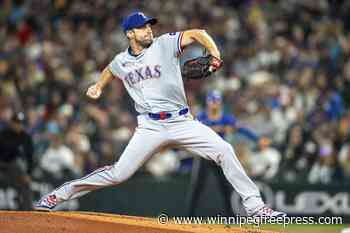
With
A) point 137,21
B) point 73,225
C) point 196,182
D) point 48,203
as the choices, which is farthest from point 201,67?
point 196,182

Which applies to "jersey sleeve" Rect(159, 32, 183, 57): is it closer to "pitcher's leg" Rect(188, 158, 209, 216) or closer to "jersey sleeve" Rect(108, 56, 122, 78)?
"jersey sleeve" Rect(108, 56, 122, 78)

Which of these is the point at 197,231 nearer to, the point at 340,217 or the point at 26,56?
the point at 340,217

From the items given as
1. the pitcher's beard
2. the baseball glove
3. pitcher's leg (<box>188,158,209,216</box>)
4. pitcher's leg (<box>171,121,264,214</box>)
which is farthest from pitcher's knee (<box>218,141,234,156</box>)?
pitcher's leg (<box>188,158,209,216</box>)

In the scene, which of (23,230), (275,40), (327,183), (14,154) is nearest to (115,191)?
(14,154)

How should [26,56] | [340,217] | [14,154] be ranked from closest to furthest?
[14,154]
[340,217]
[26,56]

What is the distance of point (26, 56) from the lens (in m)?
18.7

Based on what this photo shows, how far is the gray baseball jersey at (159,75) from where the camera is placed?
9.47 m

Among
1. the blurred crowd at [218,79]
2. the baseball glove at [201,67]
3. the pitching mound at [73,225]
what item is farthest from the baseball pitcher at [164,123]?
the blurred crowd at [218,79]

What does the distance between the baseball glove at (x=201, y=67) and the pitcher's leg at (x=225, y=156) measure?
545 millimetres

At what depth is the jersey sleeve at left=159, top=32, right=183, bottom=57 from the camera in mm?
9398

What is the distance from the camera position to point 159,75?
31.1 ft

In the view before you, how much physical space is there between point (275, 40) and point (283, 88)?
1607 millimetres

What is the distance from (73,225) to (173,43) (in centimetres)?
202

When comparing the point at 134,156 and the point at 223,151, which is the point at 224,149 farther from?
the point at 134,156
